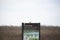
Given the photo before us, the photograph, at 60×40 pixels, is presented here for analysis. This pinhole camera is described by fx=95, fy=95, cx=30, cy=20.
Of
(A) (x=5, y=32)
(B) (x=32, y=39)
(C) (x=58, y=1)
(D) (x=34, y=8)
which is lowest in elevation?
(B) (x=32, y=39)

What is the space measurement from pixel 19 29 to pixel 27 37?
26cm

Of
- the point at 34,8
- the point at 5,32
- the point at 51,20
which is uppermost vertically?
the point at 34,8

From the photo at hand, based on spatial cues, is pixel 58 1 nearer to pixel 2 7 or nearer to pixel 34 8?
pixel 34 8

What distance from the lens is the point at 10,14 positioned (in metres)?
2.27

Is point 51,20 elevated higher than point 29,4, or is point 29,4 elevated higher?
point 29,4

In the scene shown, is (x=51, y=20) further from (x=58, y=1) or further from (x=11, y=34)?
(x=11, y=34)

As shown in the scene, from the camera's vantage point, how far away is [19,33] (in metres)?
2.22

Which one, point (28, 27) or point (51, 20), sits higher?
point (51, 20)

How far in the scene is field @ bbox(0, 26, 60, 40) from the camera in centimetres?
222

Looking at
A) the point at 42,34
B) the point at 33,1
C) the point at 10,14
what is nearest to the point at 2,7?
the point at 10,14

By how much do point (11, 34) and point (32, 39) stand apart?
19.9 inches

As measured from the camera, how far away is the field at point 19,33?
2223 millimetres

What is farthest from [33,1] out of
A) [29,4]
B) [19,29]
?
[19,29]

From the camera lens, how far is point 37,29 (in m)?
2.19
